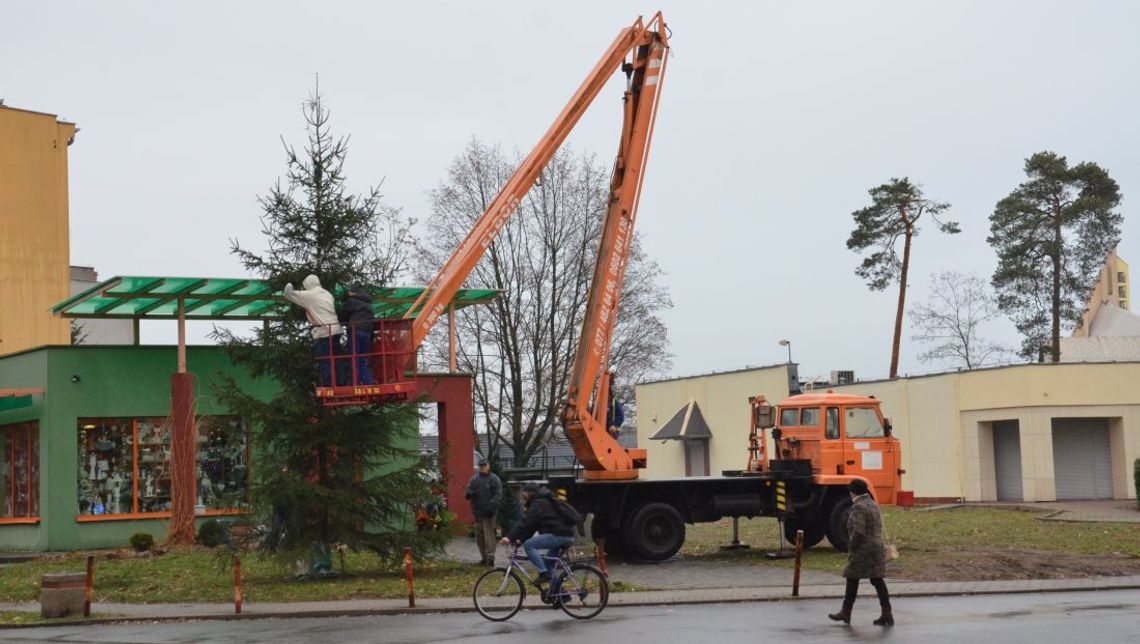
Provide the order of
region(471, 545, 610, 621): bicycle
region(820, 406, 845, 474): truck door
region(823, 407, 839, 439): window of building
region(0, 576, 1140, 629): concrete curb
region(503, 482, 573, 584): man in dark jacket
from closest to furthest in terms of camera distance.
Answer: region(471, 545, 610, 621): bicycle, region(503, 482, 573, 584): man in dark jacket, region(0, 576, 1140, 629): concrete curb, region(820, 406, 845, 474): truck door, region(823, 407, 839, 439): window of building

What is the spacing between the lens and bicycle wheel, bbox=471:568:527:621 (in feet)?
56.3

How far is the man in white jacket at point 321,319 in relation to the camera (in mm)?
21078

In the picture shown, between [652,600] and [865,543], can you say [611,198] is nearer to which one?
[652,600]

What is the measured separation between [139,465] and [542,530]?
650 inches

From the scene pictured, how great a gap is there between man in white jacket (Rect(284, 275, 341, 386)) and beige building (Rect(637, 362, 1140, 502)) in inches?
1118

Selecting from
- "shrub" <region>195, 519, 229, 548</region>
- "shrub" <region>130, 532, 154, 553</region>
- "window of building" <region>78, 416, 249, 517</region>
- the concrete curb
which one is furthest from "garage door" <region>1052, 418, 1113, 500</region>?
"shrub" <region>130, 532, 154, 553</region>

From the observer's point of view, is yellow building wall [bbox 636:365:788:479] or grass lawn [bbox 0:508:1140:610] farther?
yellow building wall [bbox 636:365:788:479]

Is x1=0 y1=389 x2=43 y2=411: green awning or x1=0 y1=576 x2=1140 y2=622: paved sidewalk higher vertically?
x1=0 y1=389 x2=43 y2=411: green awning

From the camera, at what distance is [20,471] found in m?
31.7

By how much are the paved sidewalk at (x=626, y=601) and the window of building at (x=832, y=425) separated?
5.54 meters

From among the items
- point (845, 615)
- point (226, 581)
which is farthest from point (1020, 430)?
point (845, 615)

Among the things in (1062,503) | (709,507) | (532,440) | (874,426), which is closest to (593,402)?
(709,507)

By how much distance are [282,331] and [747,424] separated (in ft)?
109

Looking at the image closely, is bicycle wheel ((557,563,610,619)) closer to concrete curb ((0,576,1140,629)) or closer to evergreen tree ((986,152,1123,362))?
concrete curb ((0,576,1140,629))
